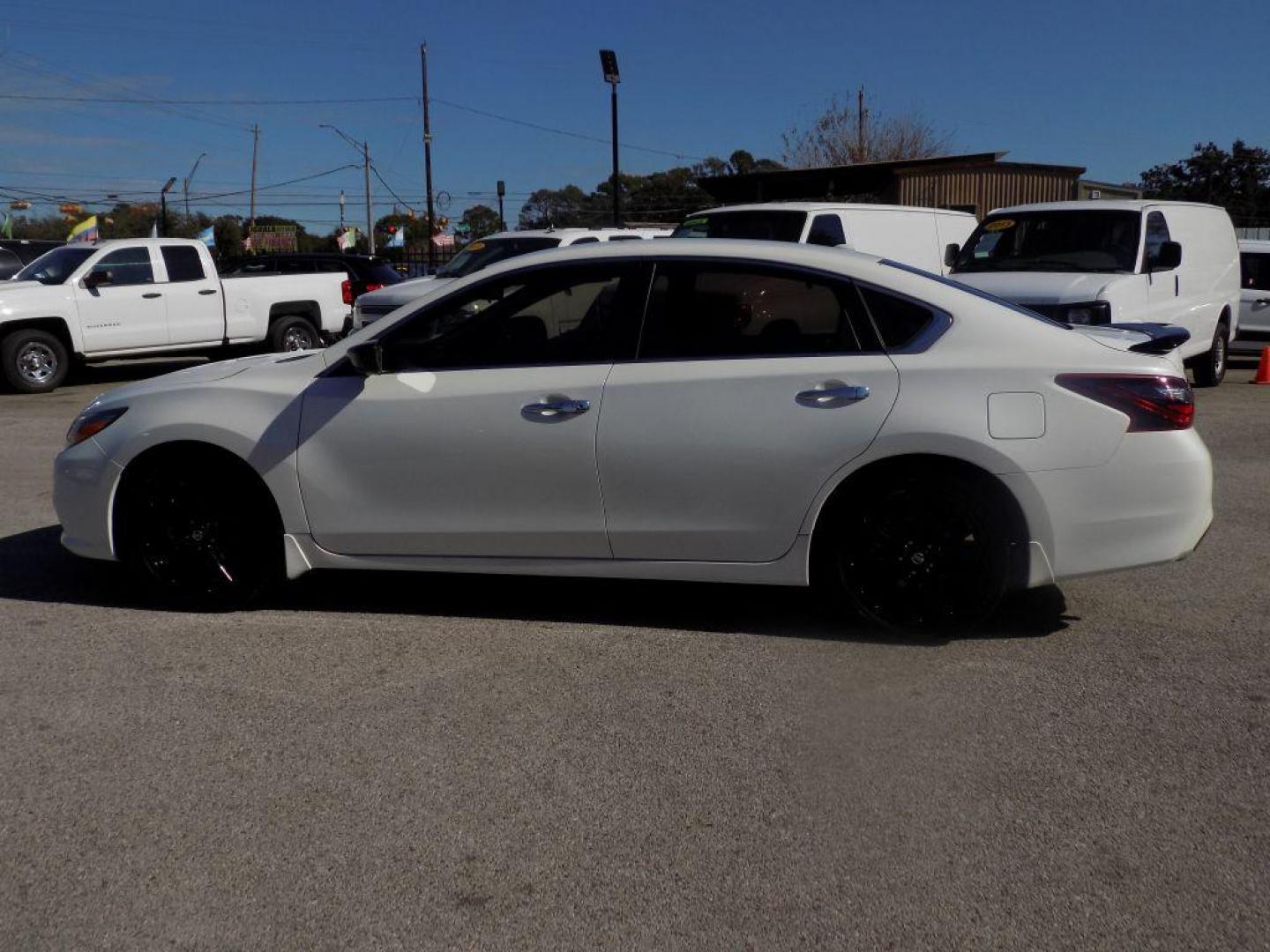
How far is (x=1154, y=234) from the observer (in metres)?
12.2

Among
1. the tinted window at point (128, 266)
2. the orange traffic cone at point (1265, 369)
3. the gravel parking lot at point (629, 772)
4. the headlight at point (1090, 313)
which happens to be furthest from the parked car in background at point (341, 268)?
the gravel parking lot at point (629, 772)

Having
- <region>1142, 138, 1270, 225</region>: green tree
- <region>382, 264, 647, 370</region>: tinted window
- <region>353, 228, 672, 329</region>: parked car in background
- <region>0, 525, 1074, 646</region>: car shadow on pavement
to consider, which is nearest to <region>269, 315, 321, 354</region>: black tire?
<region>353, 228, 672, 329</region>: parked car in background

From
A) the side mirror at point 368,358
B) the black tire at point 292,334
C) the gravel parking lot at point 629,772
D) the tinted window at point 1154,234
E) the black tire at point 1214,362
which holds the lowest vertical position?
the gravel parking lot at point 629,772

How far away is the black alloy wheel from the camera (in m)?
5.01

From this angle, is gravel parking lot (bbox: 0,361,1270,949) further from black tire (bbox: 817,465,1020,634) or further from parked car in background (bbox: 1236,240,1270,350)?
parked car in background (bbox: 1236,240,1270,350)

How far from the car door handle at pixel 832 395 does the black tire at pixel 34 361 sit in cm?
1326

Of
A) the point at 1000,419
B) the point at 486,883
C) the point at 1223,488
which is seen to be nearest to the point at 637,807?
the point at 486,883

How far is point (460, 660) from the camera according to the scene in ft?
16.7

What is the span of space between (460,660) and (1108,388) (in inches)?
107

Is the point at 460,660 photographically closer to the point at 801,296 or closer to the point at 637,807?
the point at 637,807

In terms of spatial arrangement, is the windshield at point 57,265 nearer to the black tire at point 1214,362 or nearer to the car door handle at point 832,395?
the black tire at point 1214,362

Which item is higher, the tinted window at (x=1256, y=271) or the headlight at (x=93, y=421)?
the tinted window at (x=1256, y=271)

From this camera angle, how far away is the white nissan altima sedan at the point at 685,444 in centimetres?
498

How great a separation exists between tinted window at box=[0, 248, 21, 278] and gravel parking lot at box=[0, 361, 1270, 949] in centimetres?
1669
